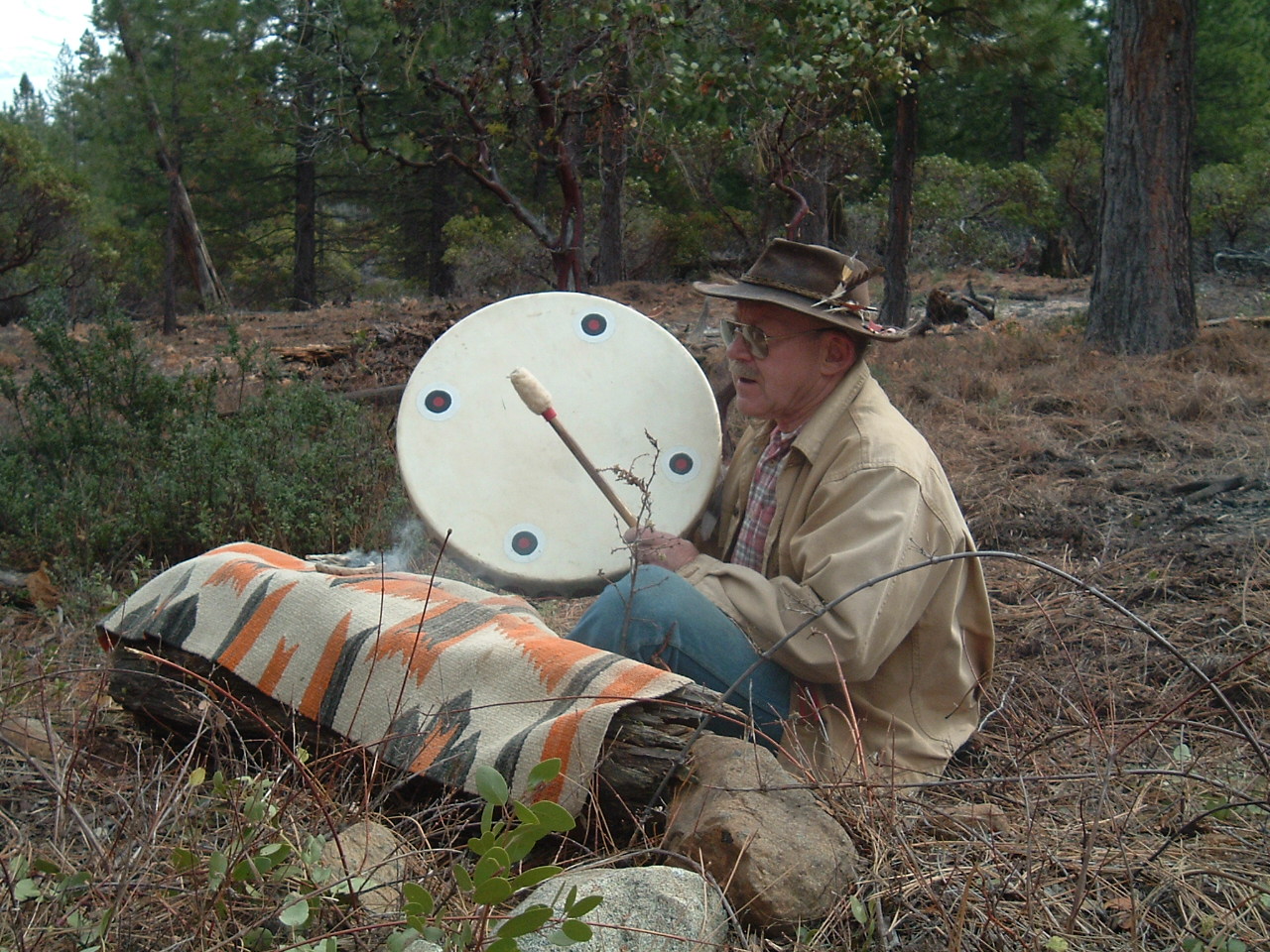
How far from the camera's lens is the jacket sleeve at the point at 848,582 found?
7.29 ft

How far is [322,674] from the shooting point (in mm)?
2412

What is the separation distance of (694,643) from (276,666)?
0.92 m

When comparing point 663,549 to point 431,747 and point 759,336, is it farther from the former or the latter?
point 431,747

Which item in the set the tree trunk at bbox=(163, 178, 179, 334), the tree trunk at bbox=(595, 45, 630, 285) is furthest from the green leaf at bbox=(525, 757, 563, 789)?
the tree trunk at bbox=(163, 178, 179, 334)

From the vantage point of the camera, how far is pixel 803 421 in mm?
2699

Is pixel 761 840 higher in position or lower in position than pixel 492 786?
lower

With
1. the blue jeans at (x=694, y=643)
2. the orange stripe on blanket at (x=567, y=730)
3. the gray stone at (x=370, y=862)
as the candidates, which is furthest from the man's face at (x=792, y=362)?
the gray stone at (x=370, y=862)

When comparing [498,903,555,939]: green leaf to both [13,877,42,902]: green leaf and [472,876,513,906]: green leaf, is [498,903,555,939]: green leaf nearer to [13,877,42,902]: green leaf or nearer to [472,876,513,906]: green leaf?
[472,876,513,906]: green leaf

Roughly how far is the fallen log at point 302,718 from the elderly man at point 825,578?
15 centimetres

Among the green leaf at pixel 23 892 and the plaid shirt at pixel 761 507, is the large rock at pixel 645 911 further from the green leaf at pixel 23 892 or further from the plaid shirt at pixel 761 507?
the plaid shirt at pixel 761 507

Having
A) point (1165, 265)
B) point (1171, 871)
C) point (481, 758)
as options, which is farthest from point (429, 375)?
point (1165, 265)

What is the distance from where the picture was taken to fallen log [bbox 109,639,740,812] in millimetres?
2002

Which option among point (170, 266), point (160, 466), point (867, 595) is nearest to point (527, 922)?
point (867, 595)

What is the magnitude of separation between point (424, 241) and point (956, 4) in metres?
12.8
